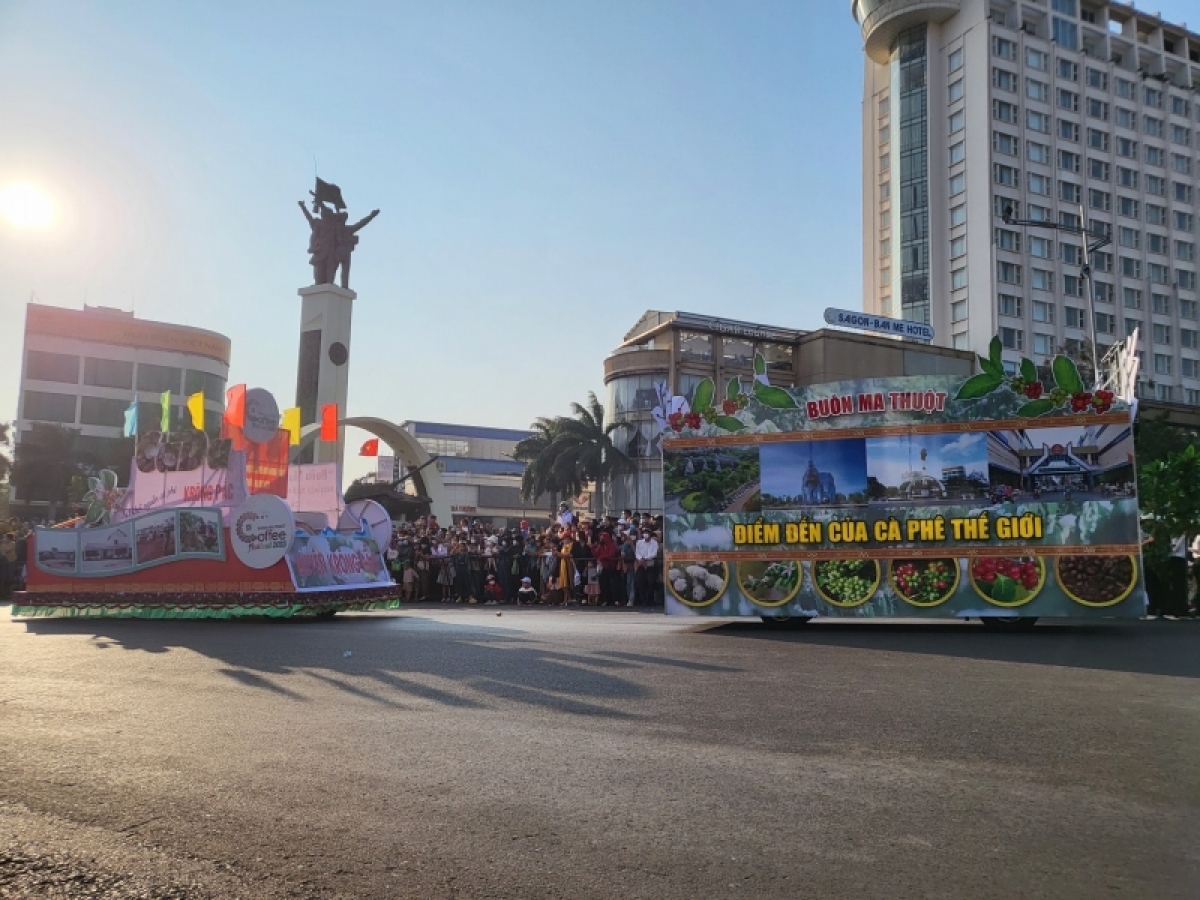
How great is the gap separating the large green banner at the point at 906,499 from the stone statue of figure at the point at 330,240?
32384mm

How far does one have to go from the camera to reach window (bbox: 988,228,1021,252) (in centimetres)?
7419

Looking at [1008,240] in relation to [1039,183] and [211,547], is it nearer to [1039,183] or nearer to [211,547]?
[1039,183]

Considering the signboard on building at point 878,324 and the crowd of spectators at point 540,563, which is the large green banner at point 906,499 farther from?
the signboard on building at point 878,324

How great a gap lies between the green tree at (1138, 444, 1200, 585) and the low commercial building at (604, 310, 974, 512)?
140ft

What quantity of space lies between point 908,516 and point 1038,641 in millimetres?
2483

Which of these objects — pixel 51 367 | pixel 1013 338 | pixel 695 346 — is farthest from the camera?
pixel 51 367

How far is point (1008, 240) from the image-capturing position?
7488cm

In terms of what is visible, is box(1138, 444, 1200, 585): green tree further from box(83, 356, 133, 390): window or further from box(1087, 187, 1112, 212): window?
box(83, 356, 133, 390): window

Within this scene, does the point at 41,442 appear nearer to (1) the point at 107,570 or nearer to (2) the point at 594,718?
(1) the point at 107,570

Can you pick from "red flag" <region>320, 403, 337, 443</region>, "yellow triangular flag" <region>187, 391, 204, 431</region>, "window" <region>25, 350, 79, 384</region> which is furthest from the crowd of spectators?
"window" <region>25, 350, 79, 384</region>

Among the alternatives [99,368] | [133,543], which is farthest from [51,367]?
[133,543]

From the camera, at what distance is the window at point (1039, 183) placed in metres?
76.4

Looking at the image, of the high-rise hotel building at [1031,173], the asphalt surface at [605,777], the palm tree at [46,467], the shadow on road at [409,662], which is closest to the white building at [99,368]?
the palm tree at [46,467]

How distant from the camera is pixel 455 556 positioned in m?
24.6
